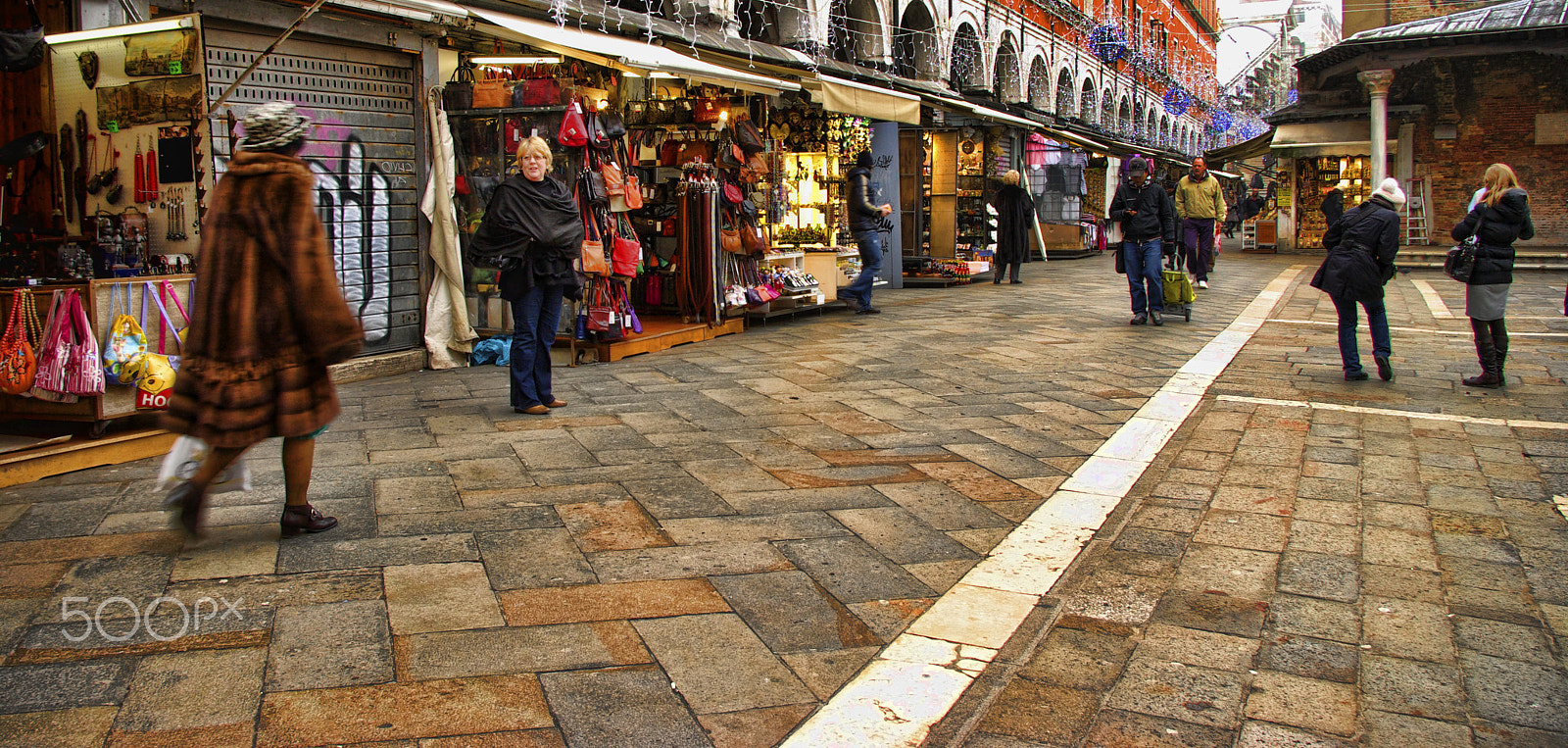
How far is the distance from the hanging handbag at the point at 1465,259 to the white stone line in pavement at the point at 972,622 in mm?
2710

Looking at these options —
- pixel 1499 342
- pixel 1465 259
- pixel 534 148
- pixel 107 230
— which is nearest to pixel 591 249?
pixel 534 148

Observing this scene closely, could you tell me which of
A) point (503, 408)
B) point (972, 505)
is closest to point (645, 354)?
point (503, 408)

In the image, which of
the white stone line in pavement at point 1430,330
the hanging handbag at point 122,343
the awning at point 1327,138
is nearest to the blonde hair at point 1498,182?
the white stone line in pavement at point 1430,330

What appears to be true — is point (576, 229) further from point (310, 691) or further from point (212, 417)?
point (310, 691)

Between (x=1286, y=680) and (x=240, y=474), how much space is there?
3.13 m

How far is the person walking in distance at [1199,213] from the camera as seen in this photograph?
12.7 metres

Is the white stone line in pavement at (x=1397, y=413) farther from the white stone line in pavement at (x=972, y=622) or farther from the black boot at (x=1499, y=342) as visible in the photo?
the white stone line in pavement at (x=972, y=622)

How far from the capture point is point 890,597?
3232 millimetres

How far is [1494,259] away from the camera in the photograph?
648cm

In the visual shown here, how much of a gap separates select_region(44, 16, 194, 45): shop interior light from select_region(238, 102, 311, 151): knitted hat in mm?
2100

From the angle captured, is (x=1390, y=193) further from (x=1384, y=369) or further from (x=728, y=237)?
(x=728, y=237)

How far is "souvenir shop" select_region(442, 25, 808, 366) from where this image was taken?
287 inches

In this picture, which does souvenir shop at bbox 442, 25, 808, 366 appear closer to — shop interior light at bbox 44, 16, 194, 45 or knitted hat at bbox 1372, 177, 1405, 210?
shop interior light at bbox 44, 16, 194, 45

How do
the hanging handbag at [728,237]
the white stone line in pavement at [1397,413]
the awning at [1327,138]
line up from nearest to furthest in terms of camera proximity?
the white stone line in pavement at [1397,413], the hanging handbag at [728,237], the awning at [1327,138]
